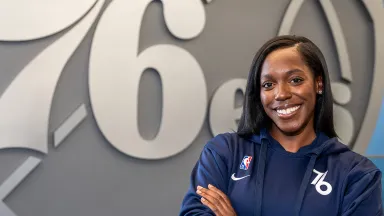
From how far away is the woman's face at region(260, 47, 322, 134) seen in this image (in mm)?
1362

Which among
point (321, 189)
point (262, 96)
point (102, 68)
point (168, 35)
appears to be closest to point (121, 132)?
point (102, 68)

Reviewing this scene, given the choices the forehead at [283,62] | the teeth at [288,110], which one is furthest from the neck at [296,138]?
the forehead at [283,62]

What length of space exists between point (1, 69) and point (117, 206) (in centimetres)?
94

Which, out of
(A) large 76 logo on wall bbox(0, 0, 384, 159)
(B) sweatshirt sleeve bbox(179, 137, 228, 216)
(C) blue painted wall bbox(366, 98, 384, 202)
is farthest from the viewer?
(C) blue painted wall bbox(366, 98, 384, 202)

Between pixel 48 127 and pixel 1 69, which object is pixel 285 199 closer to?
pixel 48 127

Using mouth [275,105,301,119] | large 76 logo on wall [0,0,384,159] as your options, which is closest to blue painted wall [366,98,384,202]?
large 76 logo on wall [0,0,384,159]

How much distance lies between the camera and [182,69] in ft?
8.33

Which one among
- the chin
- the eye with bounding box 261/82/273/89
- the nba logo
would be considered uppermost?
the eye with bounding box 261/82/273/89

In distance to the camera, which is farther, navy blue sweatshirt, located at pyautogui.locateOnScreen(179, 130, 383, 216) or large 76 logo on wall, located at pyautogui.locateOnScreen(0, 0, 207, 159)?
large 76 logo on wall, located at pyautogui.locateOnScreen(0, 0, 207, 159)

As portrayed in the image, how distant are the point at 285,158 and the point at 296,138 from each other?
0.10 metres

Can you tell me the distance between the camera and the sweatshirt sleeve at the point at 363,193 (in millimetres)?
1284

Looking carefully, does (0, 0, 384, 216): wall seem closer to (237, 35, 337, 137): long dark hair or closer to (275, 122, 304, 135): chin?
(237, 35, 337, 137): long dark hair

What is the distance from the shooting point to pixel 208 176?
1.43 metres

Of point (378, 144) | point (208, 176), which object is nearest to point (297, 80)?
point (208, 176)
